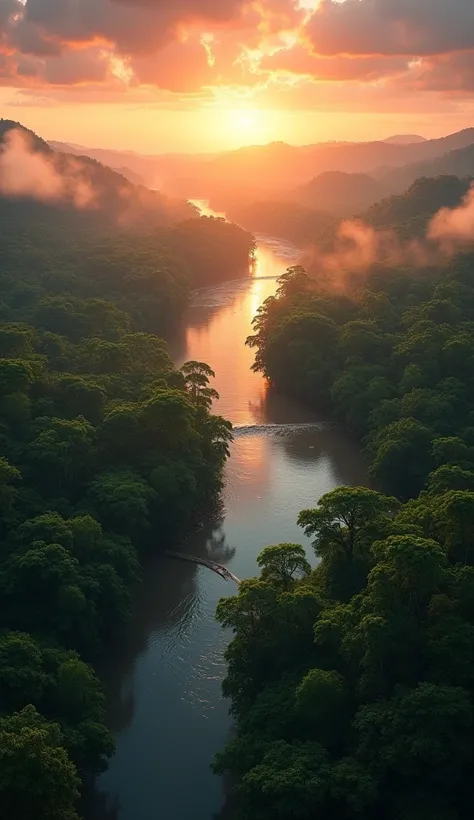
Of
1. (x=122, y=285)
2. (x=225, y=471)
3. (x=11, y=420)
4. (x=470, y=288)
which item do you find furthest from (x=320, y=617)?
(x=122, y=285)

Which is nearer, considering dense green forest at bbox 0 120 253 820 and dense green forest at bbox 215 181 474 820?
dense green forest at bbox 215 181 474 820

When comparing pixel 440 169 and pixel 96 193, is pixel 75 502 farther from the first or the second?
pixel 440 169

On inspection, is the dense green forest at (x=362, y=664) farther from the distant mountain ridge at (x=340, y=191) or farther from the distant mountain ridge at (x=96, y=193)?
the distant mountain ridge at (x=340, y=191)

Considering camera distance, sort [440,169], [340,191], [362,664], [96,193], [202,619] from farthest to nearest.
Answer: [340,191], [440,169], [96,193], [202,619], [362,664]

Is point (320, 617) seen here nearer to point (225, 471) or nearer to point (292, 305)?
point (225, 471)

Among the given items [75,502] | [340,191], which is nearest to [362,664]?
[75,502]

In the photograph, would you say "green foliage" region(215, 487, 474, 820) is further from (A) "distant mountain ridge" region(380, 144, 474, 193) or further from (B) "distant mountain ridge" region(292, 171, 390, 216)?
(B) "distant mountain ridge" region(292, 171, 390, 216)

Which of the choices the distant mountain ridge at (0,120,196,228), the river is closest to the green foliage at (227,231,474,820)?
the river
